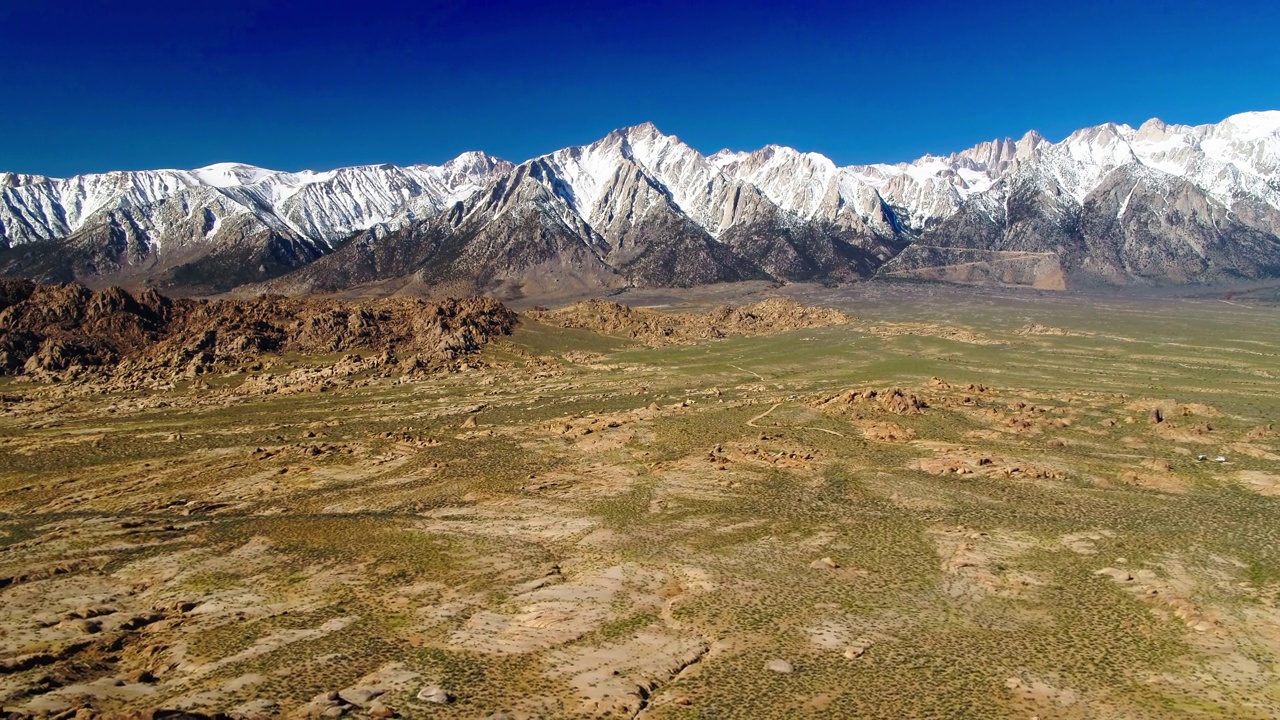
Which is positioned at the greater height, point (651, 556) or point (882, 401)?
point (882, 401)

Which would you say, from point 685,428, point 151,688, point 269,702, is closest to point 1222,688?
point 269,702

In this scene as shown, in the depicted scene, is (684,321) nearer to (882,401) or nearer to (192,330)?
(882,401)

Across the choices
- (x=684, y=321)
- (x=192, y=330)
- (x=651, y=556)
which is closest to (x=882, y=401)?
(x=651, y=556)

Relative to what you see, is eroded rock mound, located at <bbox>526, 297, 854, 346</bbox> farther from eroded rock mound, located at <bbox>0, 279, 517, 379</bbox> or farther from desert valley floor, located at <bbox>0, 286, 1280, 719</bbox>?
desert valley floor, located at <bbox>0, 286, 1280, 719</bbox>

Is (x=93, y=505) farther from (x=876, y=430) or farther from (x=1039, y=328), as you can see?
(x=1039, y=328)

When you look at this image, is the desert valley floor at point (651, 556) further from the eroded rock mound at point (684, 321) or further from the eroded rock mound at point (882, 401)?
the eroded rock mound at point (684, 321)

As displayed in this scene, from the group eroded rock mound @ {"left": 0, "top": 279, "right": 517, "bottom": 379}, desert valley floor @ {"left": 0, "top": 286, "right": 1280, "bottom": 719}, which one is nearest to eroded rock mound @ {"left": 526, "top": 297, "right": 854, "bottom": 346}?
eroded rock mound @ {"left": 0, "top": 279, "right": 517, "bottom": 379}
